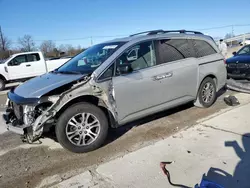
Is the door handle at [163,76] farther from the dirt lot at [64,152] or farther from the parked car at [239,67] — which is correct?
the parked car at [239,67]

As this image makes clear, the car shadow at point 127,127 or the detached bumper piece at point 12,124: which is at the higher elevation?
the detached bumper piece at point 12,124

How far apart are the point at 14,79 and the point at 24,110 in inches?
427

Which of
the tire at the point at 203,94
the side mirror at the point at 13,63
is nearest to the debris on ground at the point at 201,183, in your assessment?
the tire at the point at 203,94

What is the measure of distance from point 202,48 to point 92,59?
2655mm

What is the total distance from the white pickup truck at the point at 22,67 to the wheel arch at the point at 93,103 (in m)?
10.6

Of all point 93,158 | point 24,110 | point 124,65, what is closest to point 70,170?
point 93,158

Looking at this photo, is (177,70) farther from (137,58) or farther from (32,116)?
(32,116)

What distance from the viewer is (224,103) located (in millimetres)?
5949

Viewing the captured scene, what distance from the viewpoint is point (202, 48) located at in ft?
17.5

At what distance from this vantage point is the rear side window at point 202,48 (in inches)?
204

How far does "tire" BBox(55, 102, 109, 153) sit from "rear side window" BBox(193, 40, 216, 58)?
9.09 ft

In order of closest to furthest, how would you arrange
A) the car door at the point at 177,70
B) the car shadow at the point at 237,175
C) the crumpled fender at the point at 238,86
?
the car shadow at the point at 237,175, the car door at the point at 177,70, the crumpled fender at the point at 238,86

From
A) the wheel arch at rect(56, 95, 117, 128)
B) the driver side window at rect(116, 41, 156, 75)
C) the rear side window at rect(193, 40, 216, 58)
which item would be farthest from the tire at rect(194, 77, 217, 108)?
the wheel arch at rect(56, 95, 117, 128)

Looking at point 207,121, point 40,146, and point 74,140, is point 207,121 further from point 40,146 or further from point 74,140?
point 40,146
